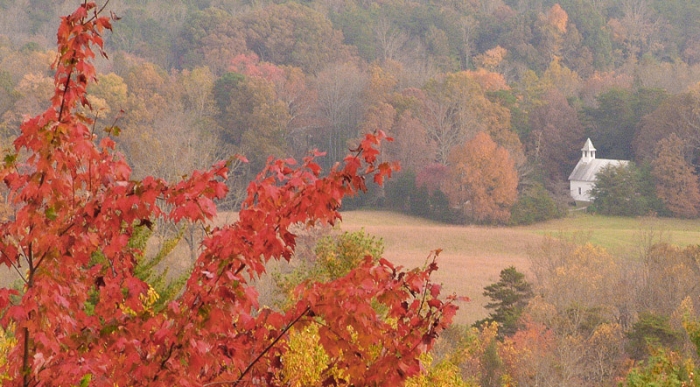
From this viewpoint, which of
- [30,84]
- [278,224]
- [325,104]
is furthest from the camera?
[325,104]

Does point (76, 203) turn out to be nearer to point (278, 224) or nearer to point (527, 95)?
point (278, 224)

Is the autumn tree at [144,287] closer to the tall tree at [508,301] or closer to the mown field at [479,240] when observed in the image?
the tall tree at [508,301]

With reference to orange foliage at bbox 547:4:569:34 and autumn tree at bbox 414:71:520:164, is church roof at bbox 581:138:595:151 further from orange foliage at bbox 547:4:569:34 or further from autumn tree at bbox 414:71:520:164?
orange foliage at bbox 547:4:569:34

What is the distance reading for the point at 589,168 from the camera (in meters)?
59.9

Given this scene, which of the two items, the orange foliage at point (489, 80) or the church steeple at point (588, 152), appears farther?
the orange foliage at point (489, 80)

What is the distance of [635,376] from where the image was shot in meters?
9.53

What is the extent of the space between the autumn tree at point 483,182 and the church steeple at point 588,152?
8682 millimetres

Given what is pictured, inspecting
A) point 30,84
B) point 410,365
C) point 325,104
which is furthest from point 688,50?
point 410,365

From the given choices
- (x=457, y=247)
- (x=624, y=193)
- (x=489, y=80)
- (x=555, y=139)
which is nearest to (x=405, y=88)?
(x=555, y=139)

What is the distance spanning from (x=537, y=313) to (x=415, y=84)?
152 ft

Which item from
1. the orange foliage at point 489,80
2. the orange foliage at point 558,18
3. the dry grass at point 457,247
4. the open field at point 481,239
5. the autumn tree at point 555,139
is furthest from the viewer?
the orange foliage at point 558,18

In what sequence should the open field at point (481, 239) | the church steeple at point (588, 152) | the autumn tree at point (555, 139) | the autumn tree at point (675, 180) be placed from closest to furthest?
1. the open field at point (481, 239)
2. the autumn tree at point (675, 180)
3. the church steeple at point (588, 152)
4. the autumn tree at point (555, 139)

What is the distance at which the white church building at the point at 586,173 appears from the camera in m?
59.1

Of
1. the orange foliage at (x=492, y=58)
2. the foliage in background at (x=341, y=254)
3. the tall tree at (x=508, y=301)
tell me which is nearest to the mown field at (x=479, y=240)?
the tall tree at (x=508, y=301)
